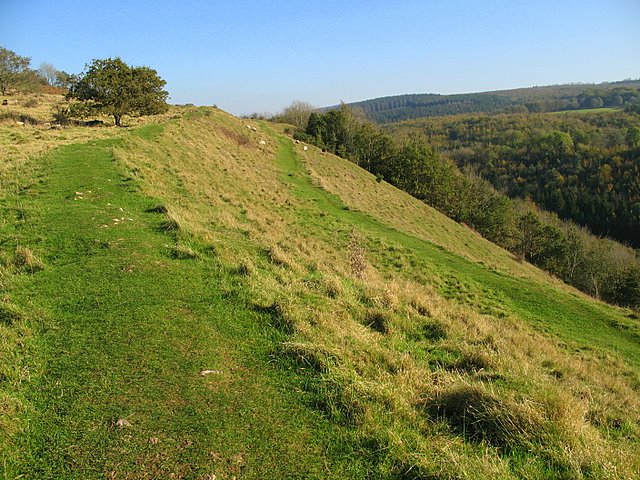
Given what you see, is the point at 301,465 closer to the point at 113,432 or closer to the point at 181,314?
the point at 113,432

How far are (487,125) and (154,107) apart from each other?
180367 millimetres

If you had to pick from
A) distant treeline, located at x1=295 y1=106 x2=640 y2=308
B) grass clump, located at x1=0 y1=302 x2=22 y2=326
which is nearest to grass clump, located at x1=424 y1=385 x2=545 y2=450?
grass clump, located at x1=0 y1=302 x2=22 y2=326

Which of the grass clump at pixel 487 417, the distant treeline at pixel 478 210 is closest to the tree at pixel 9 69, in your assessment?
the distant treeline at pixel 478 210

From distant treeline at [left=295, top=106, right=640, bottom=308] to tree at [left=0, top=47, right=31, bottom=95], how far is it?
39.9 meters

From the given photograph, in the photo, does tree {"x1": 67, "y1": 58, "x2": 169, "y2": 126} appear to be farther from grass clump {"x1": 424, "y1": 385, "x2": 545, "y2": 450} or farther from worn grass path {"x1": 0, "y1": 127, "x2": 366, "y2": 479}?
grass clump {"x1": 424, "y1": 385, "x2": 545, "y2": 450}

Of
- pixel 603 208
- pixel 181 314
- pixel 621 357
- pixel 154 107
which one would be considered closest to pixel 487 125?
pixel 603 208

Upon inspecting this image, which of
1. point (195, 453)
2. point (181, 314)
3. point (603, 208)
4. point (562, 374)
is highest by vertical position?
point (181, 314)

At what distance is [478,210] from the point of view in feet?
222

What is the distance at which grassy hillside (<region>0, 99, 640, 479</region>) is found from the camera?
397 centimetres

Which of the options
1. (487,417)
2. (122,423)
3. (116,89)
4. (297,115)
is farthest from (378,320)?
(297,115)

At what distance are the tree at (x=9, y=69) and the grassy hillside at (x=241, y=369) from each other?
4715 centimetres

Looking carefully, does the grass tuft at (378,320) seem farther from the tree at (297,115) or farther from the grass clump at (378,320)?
the tree at (297,115)

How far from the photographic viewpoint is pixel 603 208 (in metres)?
97.4

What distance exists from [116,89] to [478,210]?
192 feet
